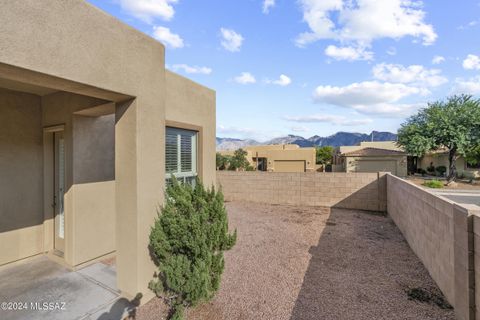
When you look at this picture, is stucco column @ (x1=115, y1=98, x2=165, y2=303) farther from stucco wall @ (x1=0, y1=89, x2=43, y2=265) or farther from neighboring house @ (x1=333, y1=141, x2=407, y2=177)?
neighboring house @ (x1=333, y1=141, x2=407, y2=177)

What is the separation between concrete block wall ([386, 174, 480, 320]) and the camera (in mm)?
2820

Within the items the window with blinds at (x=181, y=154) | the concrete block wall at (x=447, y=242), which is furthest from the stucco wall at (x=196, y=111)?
the concrete block wall at (x=447, y=242)

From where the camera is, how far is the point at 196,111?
524cm

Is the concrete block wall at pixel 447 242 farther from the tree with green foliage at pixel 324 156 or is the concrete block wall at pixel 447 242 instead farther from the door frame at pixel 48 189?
the tree with green foliage at pixel 324 156

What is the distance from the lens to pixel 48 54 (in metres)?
2.34

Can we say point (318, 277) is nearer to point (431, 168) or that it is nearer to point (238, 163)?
point (238, 163)

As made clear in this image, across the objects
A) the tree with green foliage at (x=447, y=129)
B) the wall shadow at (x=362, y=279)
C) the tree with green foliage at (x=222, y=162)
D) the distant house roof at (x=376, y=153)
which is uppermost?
the tree with green foliage at (x=447, y=129)

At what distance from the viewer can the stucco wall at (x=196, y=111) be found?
14.9 ft

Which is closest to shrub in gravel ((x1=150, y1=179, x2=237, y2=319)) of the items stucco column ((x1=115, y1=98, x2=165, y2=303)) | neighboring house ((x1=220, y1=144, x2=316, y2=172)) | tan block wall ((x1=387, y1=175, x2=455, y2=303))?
stucco column ((x1=115, y1=98, x2=165, y2=303))

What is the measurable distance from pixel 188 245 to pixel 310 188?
365 inches

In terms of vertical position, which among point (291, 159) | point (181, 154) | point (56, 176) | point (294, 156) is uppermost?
point (294, 156)

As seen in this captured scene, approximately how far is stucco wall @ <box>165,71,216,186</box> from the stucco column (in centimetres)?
108

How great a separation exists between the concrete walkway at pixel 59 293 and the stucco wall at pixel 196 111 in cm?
281

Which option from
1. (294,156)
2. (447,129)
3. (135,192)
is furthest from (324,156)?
(135,192)
